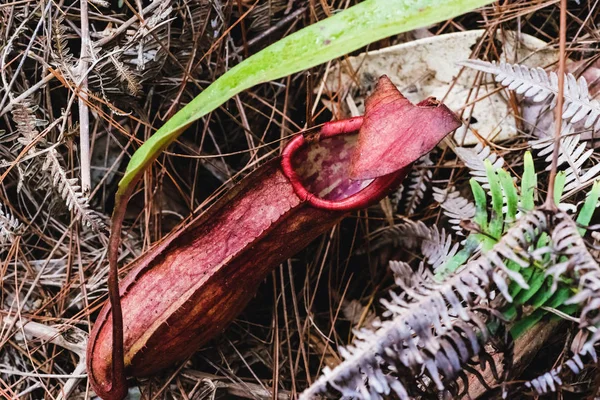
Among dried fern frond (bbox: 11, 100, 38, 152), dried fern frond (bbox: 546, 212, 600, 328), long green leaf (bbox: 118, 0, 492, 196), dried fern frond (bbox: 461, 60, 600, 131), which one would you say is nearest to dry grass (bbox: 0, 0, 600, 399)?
dried fern frond (bbox: 11, 100, 38, 152)

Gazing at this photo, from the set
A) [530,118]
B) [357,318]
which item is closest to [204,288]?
[357,318]

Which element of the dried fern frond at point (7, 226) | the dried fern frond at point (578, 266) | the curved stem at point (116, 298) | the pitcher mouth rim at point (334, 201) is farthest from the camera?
the dried fern frond at point (7, 226)

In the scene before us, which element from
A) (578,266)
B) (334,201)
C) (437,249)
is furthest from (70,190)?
(578,266)

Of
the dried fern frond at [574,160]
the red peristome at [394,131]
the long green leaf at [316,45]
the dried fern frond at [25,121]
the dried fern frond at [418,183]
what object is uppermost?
the long green leaf at [316,45]

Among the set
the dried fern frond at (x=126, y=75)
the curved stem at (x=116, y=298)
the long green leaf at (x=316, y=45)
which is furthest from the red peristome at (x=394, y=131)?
the dried fern frond at (x=126, y=75)

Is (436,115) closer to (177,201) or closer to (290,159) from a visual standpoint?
(290,159)

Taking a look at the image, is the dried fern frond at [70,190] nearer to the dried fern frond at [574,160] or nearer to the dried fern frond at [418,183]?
the dried fern frond at [418,183]

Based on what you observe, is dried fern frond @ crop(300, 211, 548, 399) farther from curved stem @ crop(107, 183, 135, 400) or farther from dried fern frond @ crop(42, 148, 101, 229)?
dried fern frond @ crop(42, 148, 101, 229)
